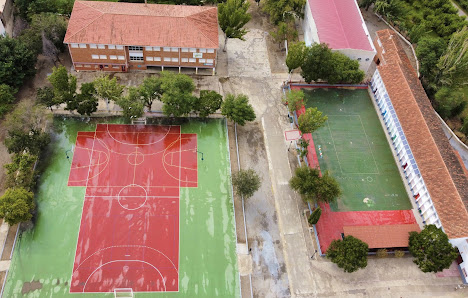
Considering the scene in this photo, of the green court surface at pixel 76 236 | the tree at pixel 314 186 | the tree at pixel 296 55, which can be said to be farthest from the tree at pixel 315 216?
the tree at pixel 296 55

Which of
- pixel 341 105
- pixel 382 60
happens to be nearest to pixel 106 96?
pixel 341 105

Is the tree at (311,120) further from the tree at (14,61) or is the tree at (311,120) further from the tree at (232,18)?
the tree at (14,61)

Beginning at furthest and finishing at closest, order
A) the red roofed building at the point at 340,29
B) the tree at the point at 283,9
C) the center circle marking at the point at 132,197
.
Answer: the tree at the point at 283,9, the red roofed building at the point at 340,29, the center circle marking at the point at 132,197

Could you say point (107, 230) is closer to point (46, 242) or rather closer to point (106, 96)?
point (46, 242)

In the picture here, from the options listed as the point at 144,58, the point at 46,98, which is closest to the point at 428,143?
the point at 144,58

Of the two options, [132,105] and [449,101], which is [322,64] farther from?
[132,105]

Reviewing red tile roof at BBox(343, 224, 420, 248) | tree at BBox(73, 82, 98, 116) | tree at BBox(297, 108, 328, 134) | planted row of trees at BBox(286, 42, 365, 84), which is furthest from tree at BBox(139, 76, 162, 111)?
red tile roof at BBox(343, 224, 420, 248)
